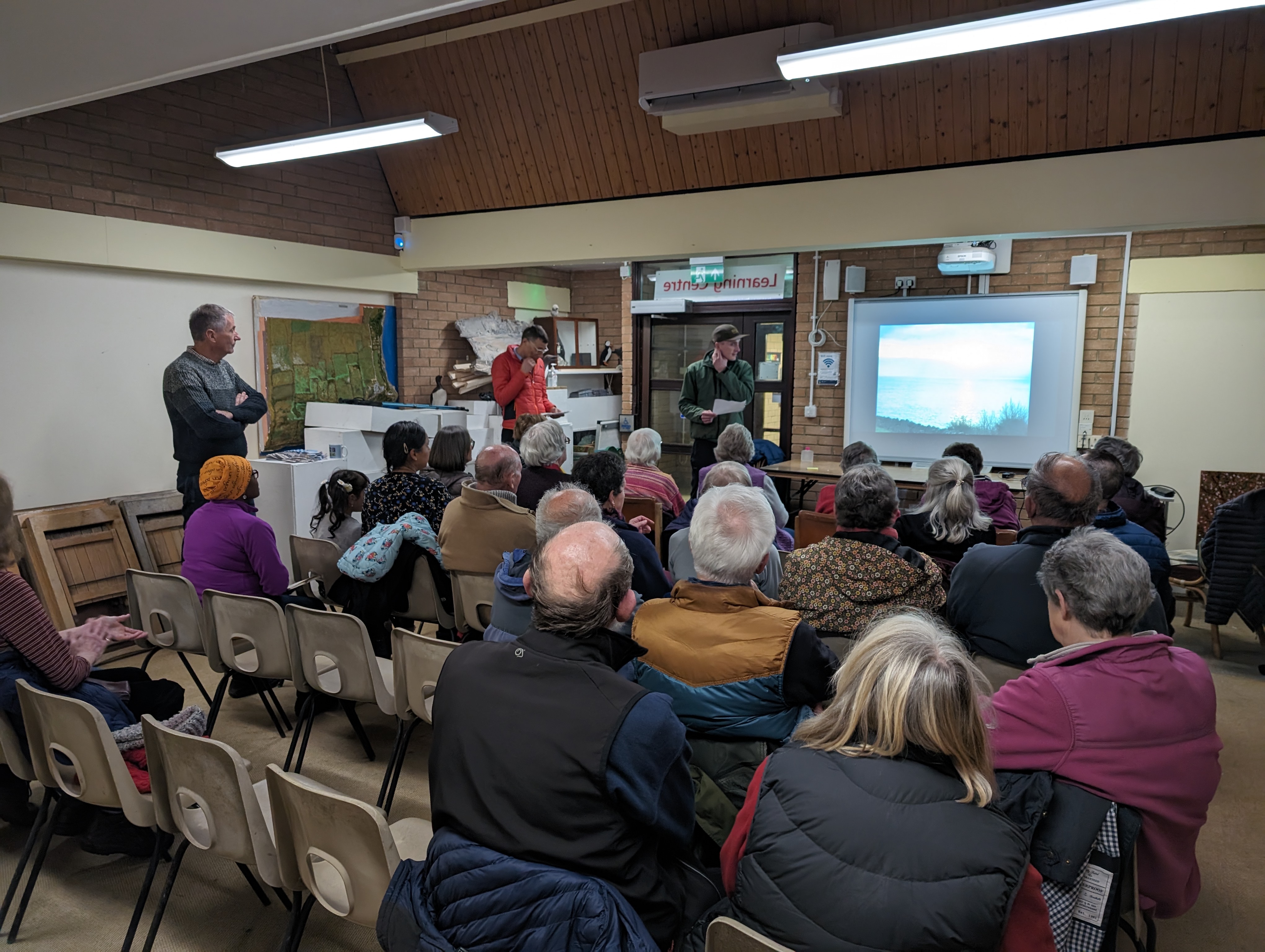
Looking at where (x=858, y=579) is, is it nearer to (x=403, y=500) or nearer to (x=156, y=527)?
(x=403, y=500)

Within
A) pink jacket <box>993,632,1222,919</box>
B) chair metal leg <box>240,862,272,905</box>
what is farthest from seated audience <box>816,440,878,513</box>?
chair metal leg <box>240,862,272,905</box>

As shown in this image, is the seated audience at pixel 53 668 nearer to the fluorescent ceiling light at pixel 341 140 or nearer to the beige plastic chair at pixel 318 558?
the beige plastic chair at pixel 318 558

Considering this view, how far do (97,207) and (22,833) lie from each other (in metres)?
3.73

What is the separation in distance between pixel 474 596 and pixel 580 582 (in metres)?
→ 1.73

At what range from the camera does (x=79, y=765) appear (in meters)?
2.12

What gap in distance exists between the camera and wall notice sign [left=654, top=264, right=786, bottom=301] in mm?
7379

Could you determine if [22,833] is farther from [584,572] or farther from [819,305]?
[819,305]

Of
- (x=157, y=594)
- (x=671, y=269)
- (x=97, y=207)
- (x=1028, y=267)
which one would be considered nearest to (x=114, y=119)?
(x=97, y=207)

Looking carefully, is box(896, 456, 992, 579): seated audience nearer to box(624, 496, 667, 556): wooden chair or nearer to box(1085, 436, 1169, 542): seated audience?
box(1085, 436, 1169, 542): seated audience

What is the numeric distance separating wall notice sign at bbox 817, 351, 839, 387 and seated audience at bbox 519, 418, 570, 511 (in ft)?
12.5

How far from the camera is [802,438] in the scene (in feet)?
23.9

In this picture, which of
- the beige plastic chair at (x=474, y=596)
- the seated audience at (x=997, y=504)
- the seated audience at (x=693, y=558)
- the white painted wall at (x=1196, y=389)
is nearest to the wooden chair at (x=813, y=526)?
the seated audience at (x=693, y=558)

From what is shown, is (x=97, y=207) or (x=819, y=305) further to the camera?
(x=819, y=305)

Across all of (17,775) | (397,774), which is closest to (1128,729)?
(397,774)
